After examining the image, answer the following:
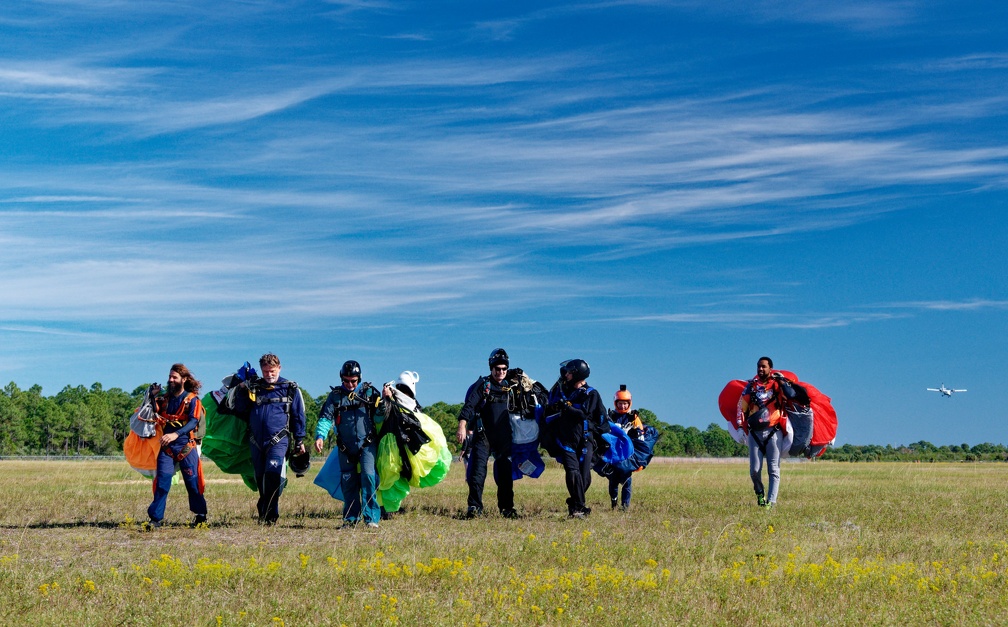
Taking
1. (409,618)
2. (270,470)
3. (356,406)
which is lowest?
(409,618)

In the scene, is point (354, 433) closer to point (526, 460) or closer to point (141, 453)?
point (141, 453)

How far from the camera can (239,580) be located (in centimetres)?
995

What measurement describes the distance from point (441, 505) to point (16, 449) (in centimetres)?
11536

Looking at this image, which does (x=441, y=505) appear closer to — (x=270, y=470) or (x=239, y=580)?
(x=270, y=470)

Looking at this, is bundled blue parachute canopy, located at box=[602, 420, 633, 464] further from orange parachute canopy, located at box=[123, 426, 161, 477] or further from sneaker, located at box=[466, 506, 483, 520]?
orange parachute canopy, located at box=[123, 426, 161, 477]

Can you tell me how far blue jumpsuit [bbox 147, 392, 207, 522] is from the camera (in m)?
14.6

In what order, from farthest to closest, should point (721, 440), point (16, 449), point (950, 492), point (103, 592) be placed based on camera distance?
1. point (721, 440)
2. point (16, 449)
3. point (950, 492)
4. point (103, 592)

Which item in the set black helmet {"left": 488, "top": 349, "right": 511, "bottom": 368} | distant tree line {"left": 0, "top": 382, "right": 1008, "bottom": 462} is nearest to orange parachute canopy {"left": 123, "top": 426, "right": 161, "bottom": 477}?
black helmet {"left": 488, "top": 349, "right": 511, "bottom": 368}

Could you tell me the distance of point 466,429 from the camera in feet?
54.0

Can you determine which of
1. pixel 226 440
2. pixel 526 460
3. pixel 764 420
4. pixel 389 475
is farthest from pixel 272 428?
pixel 764 420

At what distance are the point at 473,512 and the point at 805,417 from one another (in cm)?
724

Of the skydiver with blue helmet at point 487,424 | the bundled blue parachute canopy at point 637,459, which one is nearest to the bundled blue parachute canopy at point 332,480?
the skydiver with blue helmet at point 487,424

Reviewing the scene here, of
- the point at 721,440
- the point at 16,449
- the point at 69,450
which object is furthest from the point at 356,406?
the point at 721,440

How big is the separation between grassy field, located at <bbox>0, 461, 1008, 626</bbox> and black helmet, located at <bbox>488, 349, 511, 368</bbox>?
243 centimetres
